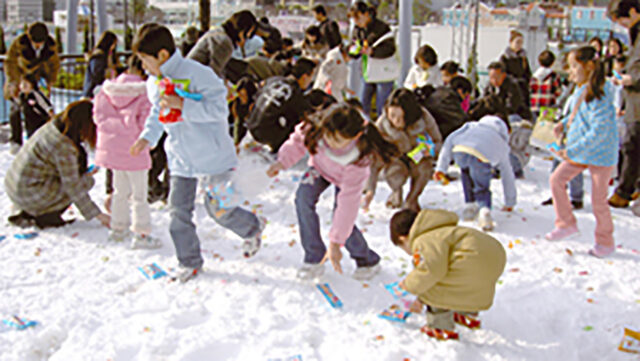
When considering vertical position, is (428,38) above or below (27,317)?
above

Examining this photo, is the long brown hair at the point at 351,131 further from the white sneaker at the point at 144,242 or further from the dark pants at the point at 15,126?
the dark pants at the point at 15,126

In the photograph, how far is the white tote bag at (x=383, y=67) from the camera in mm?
7711

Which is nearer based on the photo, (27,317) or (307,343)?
(307,343)

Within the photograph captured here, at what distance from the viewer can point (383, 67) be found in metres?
7.73

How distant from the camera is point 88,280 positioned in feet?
13.6

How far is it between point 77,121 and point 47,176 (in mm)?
552

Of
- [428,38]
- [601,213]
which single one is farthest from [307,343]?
[428,38]

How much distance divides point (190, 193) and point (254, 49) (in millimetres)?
4635

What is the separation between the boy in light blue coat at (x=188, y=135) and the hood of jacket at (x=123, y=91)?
0.61 m

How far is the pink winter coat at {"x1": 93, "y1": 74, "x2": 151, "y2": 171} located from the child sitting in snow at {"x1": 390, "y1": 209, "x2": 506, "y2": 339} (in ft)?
8.31

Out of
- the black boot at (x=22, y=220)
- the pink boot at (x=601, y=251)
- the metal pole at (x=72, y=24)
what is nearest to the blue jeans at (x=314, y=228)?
the pink boot at (x=601, y=251)

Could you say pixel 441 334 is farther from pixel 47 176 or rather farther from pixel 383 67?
pixel 383 67

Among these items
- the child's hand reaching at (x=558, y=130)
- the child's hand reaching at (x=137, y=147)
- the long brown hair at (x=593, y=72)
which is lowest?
the child's hand reaching at (x=137, y=147)

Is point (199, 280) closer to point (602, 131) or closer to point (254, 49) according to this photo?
point (602, 131)
